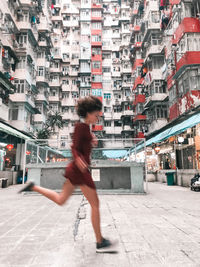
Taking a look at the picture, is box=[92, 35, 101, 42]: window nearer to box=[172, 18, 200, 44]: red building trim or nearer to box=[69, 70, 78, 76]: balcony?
box=[69, 70, 78, 76]: balcony

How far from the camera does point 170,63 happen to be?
2106cm

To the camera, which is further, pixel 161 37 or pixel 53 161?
pixel 161 37

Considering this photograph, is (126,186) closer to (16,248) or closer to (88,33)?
(16,248)

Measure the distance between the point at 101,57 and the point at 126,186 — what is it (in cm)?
4302

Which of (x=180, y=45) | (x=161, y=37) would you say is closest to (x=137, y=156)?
(x=180, y=45)

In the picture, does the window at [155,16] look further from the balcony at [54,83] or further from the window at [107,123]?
the window at [107,123]

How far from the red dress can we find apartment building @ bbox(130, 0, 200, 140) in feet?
45.9

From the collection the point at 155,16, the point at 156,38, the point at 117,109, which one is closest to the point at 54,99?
the point at 117,109

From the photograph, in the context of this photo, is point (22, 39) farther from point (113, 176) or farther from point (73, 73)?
point (113, 176)

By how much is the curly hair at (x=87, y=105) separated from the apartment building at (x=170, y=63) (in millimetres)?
13728

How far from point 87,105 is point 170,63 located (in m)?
20.0

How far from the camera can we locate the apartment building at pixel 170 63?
17.7 m

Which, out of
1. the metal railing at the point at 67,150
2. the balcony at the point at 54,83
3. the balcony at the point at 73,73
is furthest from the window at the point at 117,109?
the metal railing at the point at 67,150

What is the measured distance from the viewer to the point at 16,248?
3078mm
